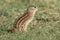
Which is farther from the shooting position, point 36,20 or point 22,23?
point 36,20

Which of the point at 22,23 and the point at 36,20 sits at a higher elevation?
the point at 22,23

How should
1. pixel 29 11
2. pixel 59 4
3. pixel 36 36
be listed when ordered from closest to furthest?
pixel 36 36, pixel 29 11, pixel 59 4

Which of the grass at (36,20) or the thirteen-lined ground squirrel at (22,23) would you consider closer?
the grass at (36,20)

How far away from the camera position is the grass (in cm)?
900

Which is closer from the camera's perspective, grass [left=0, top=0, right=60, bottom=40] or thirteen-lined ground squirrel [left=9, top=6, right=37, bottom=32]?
grass [left=0, top=0, right=60, bottom=40]

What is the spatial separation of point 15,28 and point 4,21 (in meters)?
1.33

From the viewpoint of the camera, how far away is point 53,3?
1342cm

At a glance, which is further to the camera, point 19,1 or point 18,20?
point 19,1

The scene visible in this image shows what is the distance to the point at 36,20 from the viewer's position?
11016 millimetres

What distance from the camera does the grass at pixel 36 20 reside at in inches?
354

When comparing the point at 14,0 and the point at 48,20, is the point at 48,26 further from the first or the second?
the point at 14,0

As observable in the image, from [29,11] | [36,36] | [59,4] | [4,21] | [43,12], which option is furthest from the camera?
[59,4]

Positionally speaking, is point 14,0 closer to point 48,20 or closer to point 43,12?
point 43,12

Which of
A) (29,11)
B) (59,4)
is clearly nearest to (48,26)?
(29,11)
